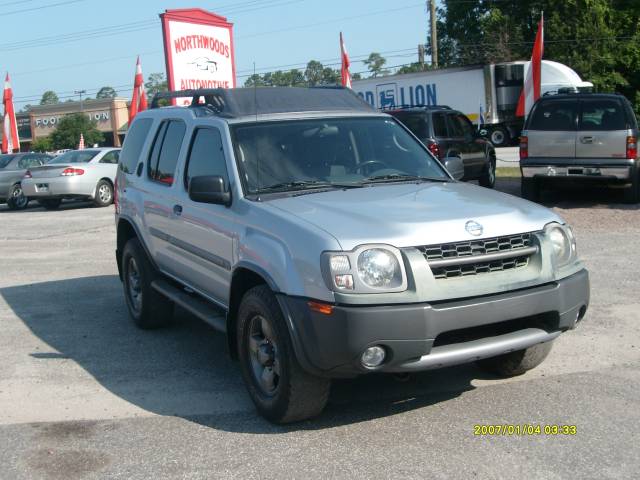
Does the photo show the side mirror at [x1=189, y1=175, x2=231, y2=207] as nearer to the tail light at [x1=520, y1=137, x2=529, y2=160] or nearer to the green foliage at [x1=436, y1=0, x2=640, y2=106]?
the tail light at [x1=520, y1=137, x2=529, y2=160]

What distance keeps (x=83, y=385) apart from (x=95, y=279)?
4.47 meters

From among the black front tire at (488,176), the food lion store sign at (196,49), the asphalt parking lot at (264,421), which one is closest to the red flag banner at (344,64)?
the food lion store sign at (196,49)

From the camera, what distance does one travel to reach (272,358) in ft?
16.2

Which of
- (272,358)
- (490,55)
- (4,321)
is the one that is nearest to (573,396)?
(272,358)

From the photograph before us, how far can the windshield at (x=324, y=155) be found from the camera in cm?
551

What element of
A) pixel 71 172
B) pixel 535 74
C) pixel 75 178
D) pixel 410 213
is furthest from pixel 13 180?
pixel 410 213

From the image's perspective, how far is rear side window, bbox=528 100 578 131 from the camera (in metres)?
13.8

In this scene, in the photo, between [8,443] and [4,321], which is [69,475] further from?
[4,321]

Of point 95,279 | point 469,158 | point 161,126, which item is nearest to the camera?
point 161,126

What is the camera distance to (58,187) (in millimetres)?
19594

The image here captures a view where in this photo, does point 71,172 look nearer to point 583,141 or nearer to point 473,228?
point 583,141

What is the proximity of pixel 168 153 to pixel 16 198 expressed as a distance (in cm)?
1617

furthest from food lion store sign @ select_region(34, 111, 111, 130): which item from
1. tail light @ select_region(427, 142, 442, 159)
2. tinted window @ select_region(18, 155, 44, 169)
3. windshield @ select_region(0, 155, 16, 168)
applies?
tail light @ select_region(427, 142, 442, 159)
